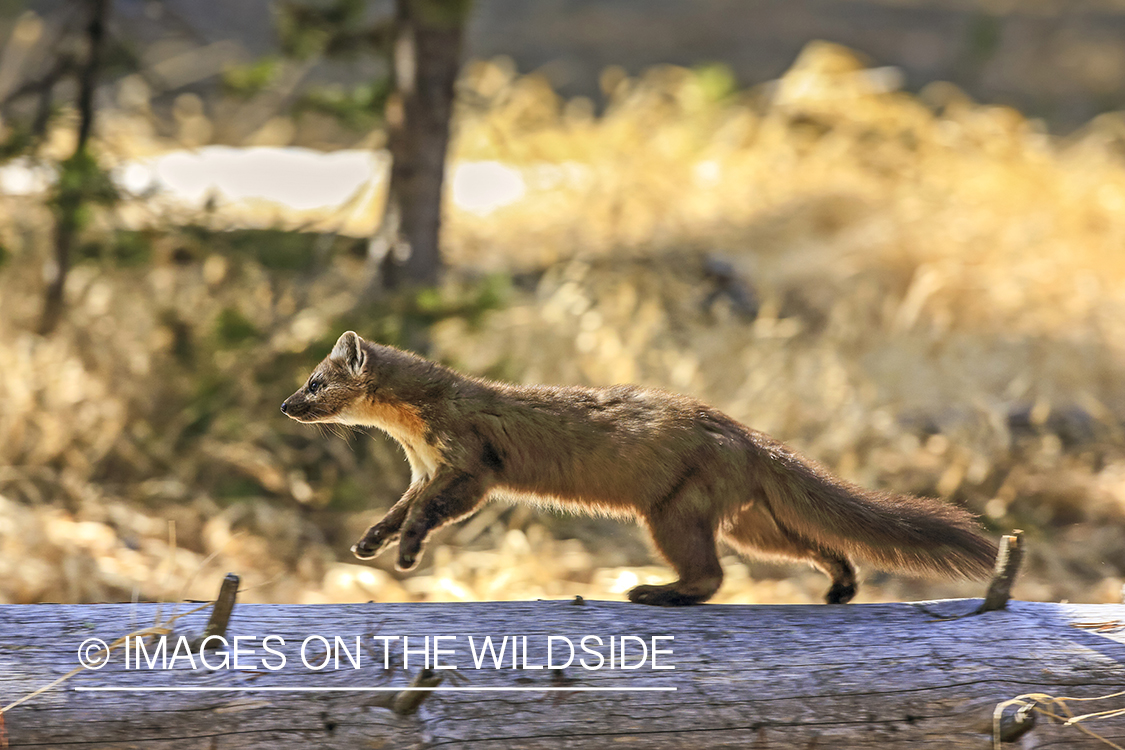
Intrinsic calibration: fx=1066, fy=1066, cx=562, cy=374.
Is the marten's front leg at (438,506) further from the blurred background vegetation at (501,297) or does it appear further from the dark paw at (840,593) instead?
the blurred background vegetation at (501,297)

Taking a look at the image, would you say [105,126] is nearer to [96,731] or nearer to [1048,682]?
[96,731]

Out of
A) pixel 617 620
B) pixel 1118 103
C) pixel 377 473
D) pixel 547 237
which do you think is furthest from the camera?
pixel 1118 103

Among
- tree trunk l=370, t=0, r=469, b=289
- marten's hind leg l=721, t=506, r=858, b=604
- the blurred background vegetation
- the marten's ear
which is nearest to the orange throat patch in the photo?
the marten's ear

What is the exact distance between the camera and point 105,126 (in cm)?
681

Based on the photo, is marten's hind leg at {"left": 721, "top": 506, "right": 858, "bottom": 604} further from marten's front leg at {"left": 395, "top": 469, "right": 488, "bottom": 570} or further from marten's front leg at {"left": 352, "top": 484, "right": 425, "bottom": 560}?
marten's front leg at {"left": 352, "top": 484, "right": 425, "bottom": 560}

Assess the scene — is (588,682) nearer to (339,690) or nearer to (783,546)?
(339,690)

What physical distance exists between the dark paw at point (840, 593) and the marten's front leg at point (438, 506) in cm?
104

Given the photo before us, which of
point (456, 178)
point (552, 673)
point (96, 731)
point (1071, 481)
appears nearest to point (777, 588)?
point (1071, 481)

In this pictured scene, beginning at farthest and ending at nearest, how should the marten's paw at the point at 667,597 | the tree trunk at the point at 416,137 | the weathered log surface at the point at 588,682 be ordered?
the tree trunk at the point at 416,137 < the marten's paw at the point at 667,597 < the weathered log surface at the point at 588,682

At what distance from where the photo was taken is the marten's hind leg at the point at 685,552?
110 inches

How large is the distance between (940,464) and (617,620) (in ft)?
12.9

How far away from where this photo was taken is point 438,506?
9.12 feet

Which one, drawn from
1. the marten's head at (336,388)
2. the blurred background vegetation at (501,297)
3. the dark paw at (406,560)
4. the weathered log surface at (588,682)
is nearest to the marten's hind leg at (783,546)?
the weathered log surface at (588,682)

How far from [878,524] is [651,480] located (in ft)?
2.00
